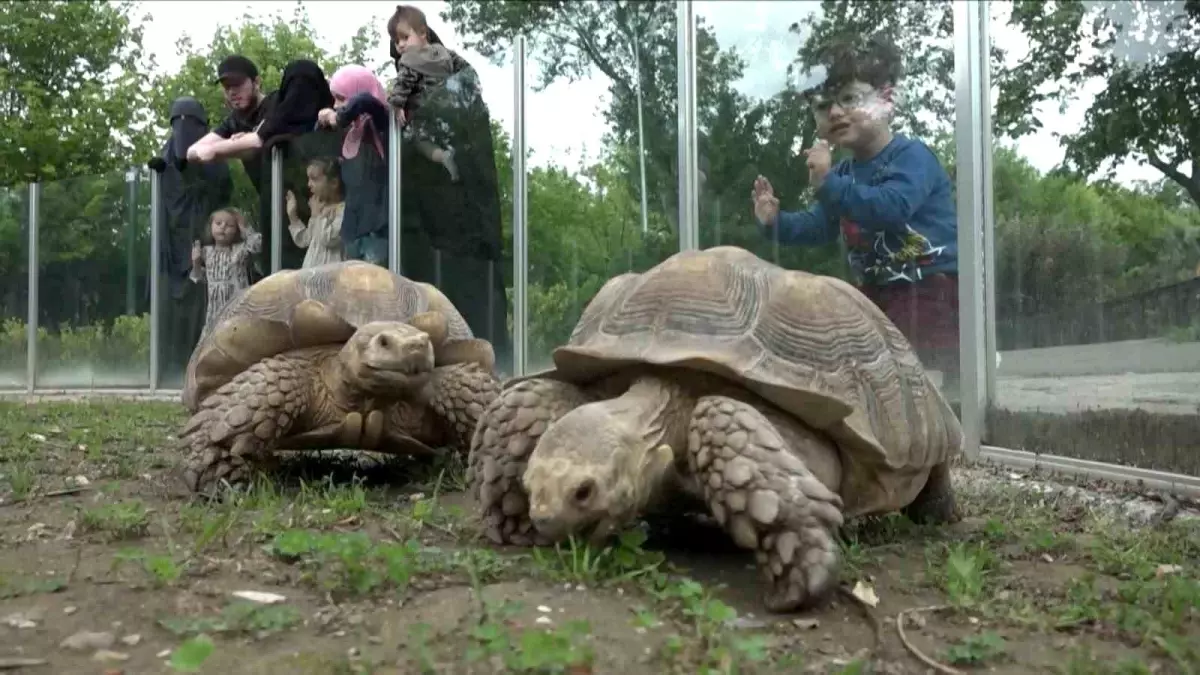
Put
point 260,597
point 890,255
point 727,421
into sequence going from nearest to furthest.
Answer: point 260,597, point 727,421, point 890,255

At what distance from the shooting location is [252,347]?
361cm

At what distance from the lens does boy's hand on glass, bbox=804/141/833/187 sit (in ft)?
16.3

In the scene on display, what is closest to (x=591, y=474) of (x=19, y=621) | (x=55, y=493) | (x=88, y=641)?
(x=88, y=641)

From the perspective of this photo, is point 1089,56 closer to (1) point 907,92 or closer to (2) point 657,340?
(1) point 907,92

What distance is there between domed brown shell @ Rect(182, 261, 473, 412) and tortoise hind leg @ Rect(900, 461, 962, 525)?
1.86 meters

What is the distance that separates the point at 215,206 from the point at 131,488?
17.0 ft

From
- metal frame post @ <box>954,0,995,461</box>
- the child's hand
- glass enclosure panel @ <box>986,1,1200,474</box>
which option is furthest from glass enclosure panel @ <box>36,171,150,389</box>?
glass enclosure panel @ <box>986,1,1200,474</box>

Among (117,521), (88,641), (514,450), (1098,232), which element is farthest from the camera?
(1098,232)

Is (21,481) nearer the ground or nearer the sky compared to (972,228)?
nearer the ground

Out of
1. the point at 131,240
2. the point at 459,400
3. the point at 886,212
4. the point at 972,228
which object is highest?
the point at 131,240

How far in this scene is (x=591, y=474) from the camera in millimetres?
1942

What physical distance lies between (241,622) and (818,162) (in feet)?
13.0

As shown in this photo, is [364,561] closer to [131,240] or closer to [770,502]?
[770,502]

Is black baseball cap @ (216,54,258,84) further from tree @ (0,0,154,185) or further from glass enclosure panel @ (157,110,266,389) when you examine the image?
tree @ (0,0,154,185)
